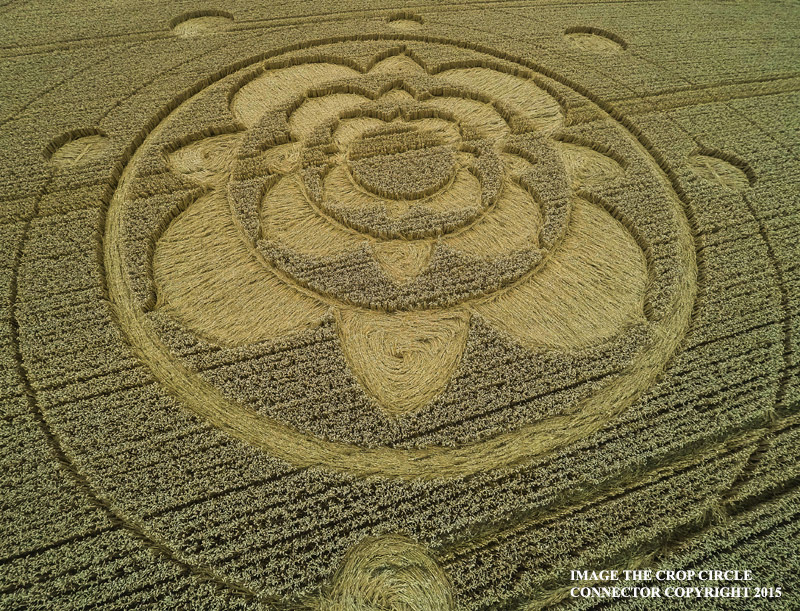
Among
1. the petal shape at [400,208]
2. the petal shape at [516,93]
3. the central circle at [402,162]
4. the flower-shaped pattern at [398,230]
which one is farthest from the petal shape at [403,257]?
the petal shape at [516,93]

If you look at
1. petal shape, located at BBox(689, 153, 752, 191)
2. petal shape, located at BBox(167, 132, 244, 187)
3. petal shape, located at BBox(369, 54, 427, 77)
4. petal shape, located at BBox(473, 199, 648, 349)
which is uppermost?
petal shape, located at BBox(369, 54, 427, 77)

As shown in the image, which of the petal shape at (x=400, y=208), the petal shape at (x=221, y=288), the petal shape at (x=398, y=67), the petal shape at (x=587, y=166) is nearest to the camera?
the petal shape at (x=221, y=288)

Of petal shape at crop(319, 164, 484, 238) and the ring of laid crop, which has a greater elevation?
petal shape at crop(319, 164, 484, 238)

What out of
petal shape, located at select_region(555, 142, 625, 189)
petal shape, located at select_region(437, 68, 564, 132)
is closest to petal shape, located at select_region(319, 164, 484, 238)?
petal shape, located at select_region(555, 142, 625, 189)

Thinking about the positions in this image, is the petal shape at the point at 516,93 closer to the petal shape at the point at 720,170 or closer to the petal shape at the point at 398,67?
the petal shape at the point at 398,67

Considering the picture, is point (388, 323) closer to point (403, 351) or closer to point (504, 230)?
point (403, 351)

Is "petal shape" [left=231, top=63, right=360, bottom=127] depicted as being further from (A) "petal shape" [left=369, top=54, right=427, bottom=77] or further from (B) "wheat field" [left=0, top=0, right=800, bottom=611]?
(A) "petal shape" [left=369, top=54, right=427, bottom=77]

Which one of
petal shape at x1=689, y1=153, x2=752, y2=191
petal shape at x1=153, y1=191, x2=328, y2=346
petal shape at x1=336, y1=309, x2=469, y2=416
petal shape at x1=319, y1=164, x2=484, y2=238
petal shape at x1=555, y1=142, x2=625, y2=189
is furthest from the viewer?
petal shape at x1=689, y1=153, x2=752, y2=191
